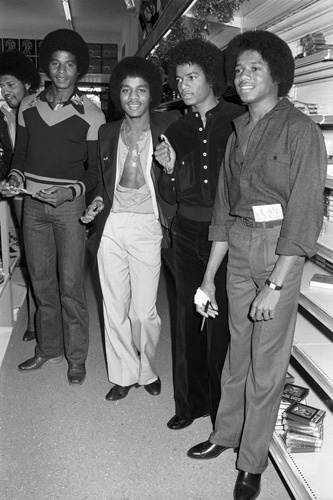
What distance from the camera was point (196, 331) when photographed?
9.17 feet

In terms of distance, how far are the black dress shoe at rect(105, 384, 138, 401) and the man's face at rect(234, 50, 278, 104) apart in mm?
1951

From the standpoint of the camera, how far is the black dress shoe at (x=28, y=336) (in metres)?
4.18

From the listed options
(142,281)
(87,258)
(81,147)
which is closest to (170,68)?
(81,147)

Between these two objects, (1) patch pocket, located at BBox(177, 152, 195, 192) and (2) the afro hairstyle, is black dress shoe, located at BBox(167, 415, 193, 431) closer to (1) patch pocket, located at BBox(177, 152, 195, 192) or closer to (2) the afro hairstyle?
(1) patch pocket, located at BBox(177, 152, 195, 192)

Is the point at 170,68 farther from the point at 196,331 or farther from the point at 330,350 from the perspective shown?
the point at 330,350

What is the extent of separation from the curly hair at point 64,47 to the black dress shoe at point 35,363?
187 cm

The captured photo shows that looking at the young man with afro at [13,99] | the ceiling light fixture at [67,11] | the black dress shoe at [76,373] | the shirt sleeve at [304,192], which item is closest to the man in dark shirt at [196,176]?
the shirt sleeve at [304,192]

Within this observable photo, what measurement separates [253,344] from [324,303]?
42 centimetres

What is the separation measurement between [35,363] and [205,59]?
7.40ft

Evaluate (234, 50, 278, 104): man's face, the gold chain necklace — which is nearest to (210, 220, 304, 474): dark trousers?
(234, 50, 278, 104): man's face

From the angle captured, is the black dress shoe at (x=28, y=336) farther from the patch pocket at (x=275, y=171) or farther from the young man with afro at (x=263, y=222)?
the patch pocket at (x=275, y=171)

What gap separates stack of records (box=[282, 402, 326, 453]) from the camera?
8.04 feet

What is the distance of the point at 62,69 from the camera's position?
10.3 ft

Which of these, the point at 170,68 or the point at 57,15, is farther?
the point at 57,15
